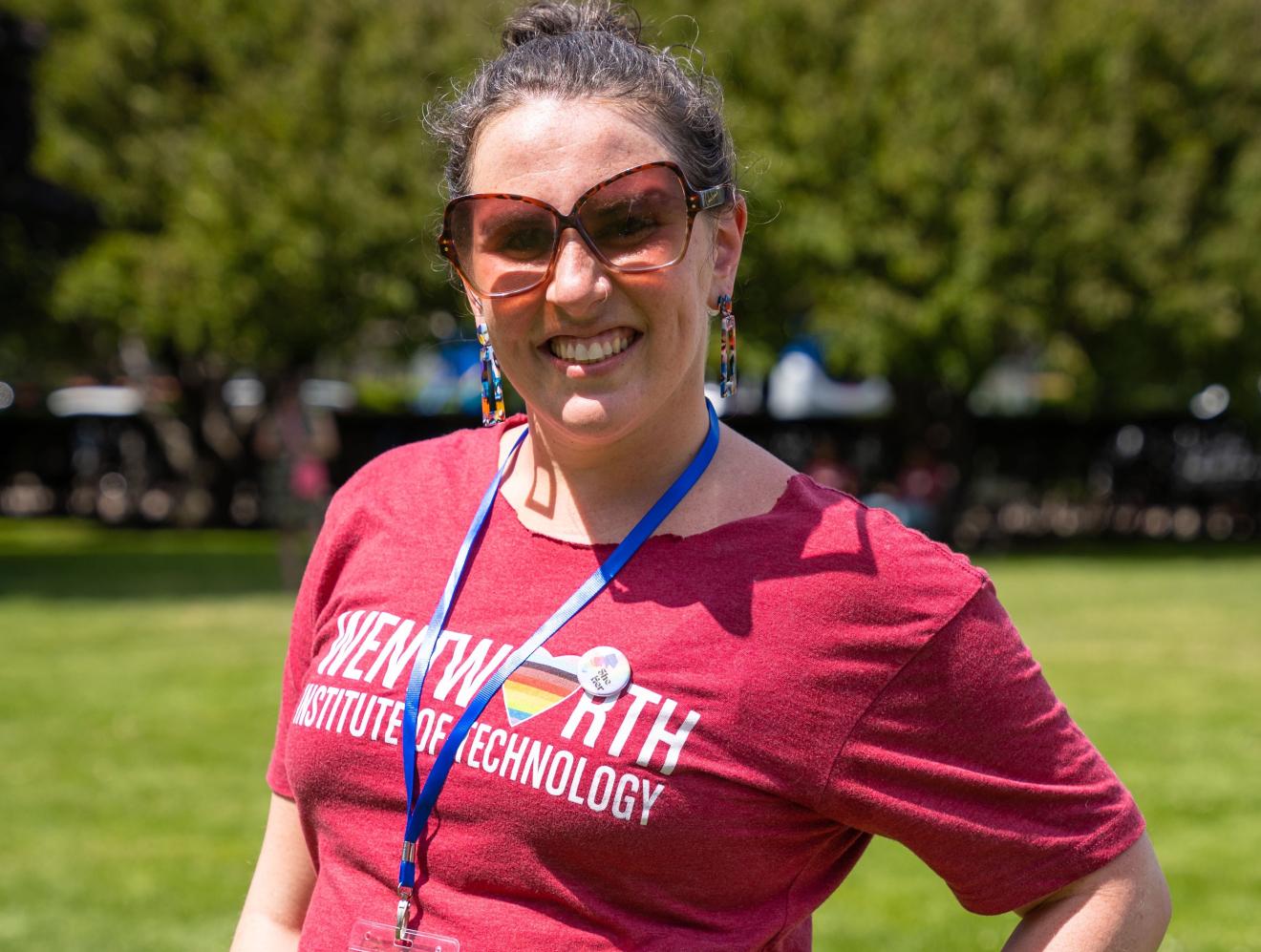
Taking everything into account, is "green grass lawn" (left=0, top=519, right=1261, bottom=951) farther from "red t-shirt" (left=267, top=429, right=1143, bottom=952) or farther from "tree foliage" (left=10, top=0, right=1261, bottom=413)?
"tree foliage" (left=10, top=0, right=1261, bottom=413)

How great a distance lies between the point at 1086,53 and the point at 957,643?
828 inches

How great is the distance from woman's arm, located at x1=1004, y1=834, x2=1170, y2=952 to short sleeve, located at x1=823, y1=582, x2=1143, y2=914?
26 mm

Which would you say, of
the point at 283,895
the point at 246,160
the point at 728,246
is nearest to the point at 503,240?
the point at 728,246

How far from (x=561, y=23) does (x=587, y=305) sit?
19.5 inches

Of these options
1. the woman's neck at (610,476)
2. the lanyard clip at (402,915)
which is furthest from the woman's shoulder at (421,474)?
the lanyard clip at (402,915)

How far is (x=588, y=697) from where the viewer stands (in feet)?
5.86

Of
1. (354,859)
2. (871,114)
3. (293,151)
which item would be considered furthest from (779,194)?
(354,859)

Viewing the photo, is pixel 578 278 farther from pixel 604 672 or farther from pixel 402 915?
pixel 402 915

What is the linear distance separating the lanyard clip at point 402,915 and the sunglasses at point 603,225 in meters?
0.77

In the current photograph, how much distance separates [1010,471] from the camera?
27016 millimetres

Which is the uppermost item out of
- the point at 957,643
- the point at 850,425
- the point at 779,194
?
the point at 779,194

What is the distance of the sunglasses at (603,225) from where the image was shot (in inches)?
72.9

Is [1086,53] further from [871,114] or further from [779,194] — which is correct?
[779,194]

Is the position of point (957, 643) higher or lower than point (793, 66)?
lower
